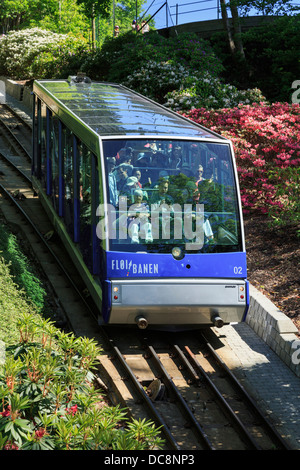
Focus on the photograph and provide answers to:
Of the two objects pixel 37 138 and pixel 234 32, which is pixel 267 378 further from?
pixel 234 32

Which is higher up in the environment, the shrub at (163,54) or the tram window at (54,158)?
the shrub at (163,54)

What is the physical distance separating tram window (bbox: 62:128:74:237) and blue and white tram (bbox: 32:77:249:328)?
1.54 metres

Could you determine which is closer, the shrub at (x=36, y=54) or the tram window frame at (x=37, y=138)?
the tram window frame at (x=37, y=138)

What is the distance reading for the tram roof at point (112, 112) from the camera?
33.3 feet

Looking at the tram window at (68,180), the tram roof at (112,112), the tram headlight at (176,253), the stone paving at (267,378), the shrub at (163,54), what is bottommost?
the stone paving at (267,378)

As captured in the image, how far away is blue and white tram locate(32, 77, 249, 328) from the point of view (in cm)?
940

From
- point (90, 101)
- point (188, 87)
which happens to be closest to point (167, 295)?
point (90, 101)

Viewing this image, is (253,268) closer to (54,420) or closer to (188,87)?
(54,420)

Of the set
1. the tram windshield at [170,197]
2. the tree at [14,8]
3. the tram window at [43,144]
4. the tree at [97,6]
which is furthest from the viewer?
the tree at [14,8]

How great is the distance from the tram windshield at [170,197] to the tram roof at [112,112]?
0.28 metres

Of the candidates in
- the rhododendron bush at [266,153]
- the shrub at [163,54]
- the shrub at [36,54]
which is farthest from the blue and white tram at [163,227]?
the shrub at [36,54]

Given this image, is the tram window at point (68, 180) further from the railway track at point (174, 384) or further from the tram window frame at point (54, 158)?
the railway track at point (174, 384)

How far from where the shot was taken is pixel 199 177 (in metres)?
9.77

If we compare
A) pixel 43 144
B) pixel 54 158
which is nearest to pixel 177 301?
pixel 54 158
